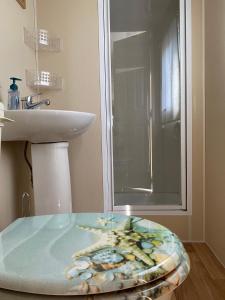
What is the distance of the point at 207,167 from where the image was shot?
1899 mm

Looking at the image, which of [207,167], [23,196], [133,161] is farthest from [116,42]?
[23,196]

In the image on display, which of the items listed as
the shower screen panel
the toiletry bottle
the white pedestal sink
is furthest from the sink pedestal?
the shower screen panel

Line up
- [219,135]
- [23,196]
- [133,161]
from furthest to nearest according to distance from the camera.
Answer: [133,161] → [23,196] → [219,135]

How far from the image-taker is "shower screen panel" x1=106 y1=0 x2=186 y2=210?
6.52 ft

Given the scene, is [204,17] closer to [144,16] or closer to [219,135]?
[144,16]

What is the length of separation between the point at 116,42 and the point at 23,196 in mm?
1217

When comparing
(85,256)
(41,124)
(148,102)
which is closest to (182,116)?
(148,102)

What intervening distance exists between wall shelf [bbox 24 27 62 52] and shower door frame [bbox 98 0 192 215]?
0.30 meters

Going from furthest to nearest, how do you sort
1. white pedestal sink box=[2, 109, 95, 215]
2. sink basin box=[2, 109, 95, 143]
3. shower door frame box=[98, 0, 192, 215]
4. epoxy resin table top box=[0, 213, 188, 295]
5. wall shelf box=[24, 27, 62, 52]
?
shower door frame box=[98, 0, 192, 215] < wall shelf box=[24, 27, 62, 52] < white pedestal sink box=[2, 109, 95, 215] < sink basin box=[2, 109, 95, 143] < epoxy resin table top box=[0, 213, 188, 295]

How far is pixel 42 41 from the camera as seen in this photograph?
74.0 inches

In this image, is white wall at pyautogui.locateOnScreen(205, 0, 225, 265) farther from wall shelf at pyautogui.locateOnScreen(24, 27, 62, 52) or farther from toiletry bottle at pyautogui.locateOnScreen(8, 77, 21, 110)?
toiletry bottle at pyautogui.locateOnScreen(8, 77, 21, 110)

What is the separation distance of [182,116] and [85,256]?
1572 millimetres

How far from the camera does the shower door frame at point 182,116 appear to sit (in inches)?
76.5

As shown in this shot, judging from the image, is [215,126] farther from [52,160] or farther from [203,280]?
[52,160]
